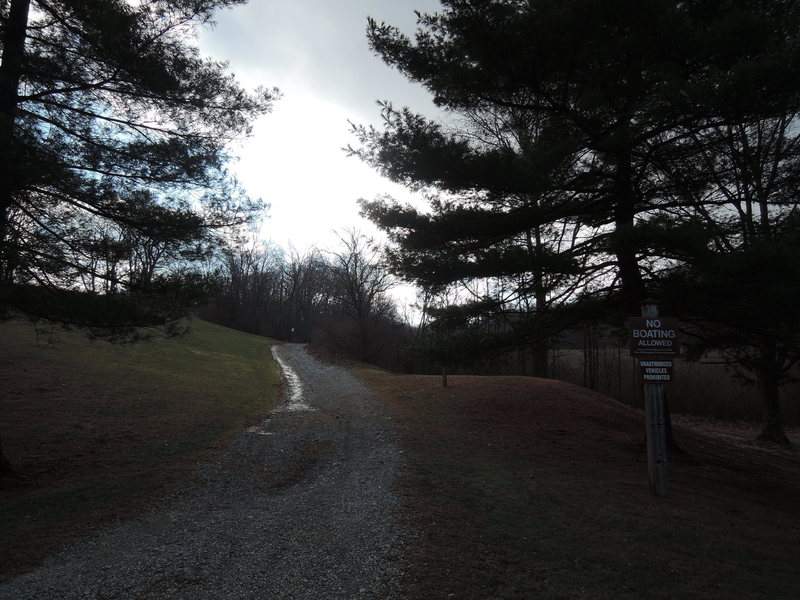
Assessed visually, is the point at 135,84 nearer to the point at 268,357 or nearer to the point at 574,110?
the point at 574,110

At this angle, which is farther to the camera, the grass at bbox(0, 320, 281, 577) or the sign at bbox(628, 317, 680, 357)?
the sign at bbox(628, 317, 680, 357)

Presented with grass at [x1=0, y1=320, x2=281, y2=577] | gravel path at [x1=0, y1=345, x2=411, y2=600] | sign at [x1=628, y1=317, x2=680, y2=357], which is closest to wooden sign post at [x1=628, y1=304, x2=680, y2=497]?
sign at [x1=628, y1=317, x2=680, y2=357]

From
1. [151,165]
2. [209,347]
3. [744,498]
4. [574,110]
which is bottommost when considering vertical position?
[744,498]

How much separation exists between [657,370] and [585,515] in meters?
2.15

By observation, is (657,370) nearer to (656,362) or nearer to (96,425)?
(656,362)

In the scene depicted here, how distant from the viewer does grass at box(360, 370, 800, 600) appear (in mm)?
3795

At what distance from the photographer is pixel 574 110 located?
832cm

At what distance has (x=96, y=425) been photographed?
941 centimetres

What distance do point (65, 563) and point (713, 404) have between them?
2291cm

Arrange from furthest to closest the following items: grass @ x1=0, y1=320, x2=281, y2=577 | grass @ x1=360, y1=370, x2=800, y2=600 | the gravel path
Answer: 1. grass @ x1=0, y1=320, x2=281, y2=577
2. grass @ x1=360, y1=370, x2=800, y2=600
3. the gravel path

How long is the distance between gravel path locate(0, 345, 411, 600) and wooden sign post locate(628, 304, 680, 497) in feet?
11.7

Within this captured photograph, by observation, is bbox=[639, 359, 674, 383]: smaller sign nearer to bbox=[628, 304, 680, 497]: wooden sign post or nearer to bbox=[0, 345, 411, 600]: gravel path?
bbox=[628, 304, 680, 497]: wooden sign post

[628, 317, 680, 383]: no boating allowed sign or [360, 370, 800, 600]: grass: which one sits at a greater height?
[628, 317, 680, 383]: no boating allowed sign

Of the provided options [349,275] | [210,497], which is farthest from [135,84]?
[349,275]
